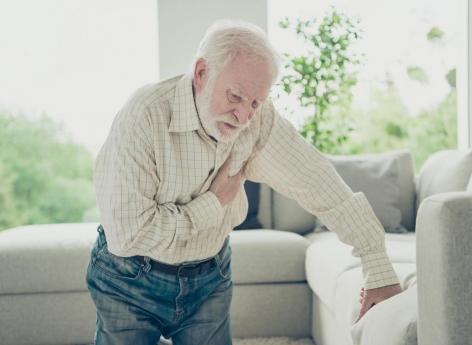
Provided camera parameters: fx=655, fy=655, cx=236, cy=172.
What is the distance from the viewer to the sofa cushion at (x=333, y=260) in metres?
2.30

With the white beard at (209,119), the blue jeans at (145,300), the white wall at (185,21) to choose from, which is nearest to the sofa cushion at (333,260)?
the blue jeans at (145,300)

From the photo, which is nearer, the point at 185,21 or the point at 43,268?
the point at 43,268

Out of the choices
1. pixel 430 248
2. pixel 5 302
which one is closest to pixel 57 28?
pixel 5 302

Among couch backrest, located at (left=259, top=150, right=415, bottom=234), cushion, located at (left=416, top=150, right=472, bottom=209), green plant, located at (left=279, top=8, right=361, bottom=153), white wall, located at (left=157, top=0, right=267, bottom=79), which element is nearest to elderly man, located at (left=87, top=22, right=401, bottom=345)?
cushion, located at (left=416, top=150, right=472, bottom=209)

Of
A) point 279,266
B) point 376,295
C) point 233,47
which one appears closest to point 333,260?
point 279,266

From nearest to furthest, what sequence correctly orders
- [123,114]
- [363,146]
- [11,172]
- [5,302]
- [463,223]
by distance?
1. [463,223]
2. [123,114]
3. [5,302]
4. [11,172]
5. [363,146]

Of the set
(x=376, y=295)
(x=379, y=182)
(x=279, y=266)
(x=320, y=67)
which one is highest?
(x=320, y=67)

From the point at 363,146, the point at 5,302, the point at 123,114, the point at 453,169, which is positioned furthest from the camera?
the point at 363,146

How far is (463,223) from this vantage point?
3.78ft

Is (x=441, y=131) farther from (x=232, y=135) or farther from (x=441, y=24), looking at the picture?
(x=232, y=135)

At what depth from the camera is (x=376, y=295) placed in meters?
1.66

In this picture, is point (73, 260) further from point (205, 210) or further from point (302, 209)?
point (205, 210)

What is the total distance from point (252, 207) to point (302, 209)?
0.28 meters

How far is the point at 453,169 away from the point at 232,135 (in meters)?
1.86
